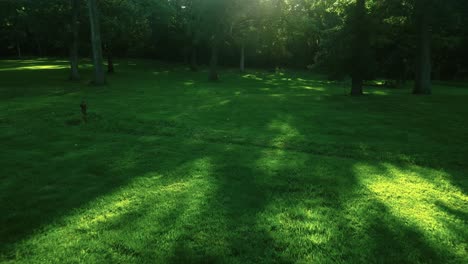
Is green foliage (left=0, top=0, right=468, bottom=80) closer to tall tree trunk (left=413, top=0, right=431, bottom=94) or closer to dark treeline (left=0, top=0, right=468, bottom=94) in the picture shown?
dark treeline (left=0, top=0, right=468, bottom=94)

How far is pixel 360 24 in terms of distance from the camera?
1972cm

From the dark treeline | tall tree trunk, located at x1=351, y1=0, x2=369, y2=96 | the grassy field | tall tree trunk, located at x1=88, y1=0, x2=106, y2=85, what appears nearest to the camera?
the grassy field

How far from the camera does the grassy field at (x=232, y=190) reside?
14.4 feet

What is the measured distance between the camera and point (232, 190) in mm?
6215

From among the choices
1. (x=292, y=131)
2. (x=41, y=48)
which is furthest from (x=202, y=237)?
(x=41, y=48)

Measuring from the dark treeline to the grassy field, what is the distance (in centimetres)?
975

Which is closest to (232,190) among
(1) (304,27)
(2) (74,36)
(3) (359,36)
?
(3) (359,36)

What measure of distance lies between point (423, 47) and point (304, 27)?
13454 millimetres

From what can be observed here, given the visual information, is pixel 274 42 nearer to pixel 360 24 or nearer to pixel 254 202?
pixel 360 24

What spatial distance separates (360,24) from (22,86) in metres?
24.7

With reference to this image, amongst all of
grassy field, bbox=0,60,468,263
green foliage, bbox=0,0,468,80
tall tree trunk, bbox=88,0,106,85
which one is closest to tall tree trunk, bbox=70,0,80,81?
green foliage, bbox=0,0,468,80

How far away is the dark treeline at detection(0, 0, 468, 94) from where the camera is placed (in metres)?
20.4

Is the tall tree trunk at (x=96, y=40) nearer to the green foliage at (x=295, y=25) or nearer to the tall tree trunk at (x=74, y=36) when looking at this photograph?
the tall tree trunk at (x=74, y=36)

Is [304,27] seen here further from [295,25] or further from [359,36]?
[359,36]
